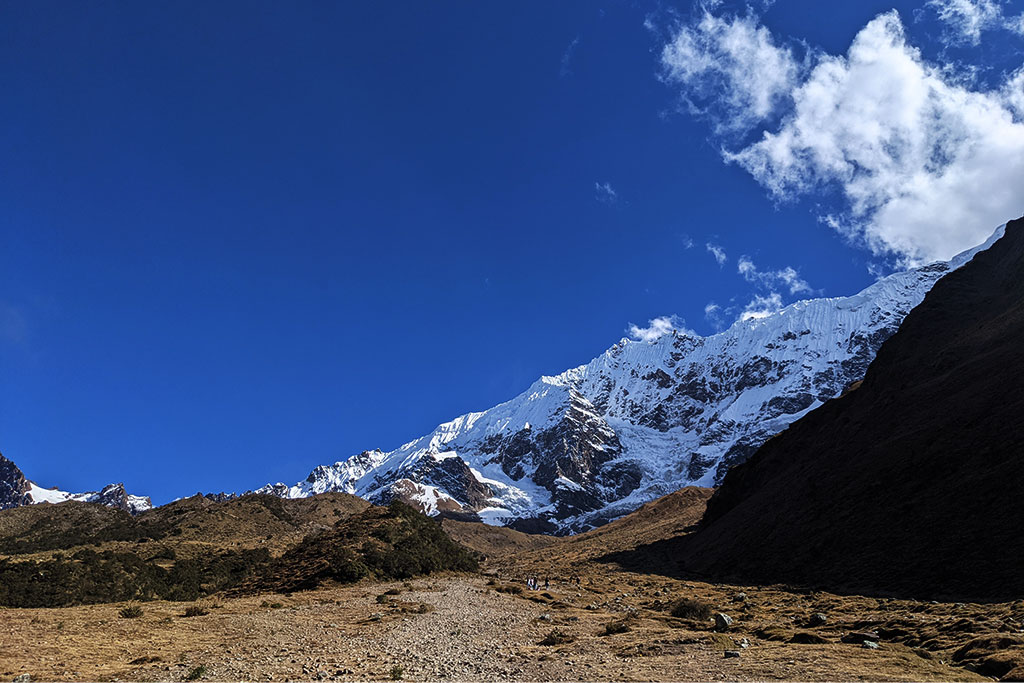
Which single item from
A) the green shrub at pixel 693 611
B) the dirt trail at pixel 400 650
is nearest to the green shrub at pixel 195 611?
the dirt trail at pixel 400 650

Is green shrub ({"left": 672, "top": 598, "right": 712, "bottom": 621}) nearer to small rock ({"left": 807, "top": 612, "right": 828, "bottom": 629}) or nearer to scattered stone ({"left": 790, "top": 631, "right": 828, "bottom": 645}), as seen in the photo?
small rock ({"left": 807, "top": 612, "right": 828, "bottom": 629})

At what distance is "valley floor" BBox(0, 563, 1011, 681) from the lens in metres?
12.4

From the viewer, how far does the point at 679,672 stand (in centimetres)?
1241

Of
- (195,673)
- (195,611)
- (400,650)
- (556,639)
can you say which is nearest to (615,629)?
(556,639)

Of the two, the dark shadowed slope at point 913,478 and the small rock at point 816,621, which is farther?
the dark shadowed slope at point 913,478

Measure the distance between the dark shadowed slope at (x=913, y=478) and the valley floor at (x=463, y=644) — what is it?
6.41 m

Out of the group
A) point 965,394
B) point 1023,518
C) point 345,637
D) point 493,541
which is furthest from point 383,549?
point 493,541

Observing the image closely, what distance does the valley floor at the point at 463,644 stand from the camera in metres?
12.4

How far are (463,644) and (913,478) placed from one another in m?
34.0

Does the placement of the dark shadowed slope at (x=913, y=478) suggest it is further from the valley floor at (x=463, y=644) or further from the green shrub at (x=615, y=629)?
the green shrub at (x=615, y=629)

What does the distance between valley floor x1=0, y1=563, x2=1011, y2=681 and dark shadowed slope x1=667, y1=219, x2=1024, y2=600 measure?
6.41m

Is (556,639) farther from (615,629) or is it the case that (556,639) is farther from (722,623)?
(722,623)

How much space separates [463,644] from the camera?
16.0 meters

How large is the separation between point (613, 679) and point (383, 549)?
2930 cm
